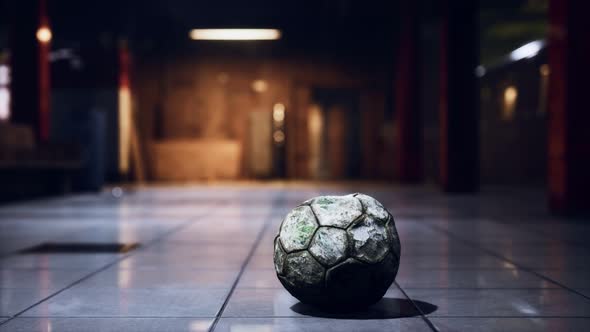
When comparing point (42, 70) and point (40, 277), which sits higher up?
point (42, 70)

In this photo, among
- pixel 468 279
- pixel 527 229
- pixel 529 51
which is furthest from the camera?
pixel 529 51

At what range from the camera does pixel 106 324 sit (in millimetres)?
3438

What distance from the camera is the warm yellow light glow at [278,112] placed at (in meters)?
25.8

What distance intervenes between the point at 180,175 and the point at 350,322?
860 inches

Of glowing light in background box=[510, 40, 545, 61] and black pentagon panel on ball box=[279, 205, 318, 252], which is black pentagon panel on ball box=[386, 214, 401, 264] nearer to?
black pentagon panel on ball box=[279, 205, 318, 252]

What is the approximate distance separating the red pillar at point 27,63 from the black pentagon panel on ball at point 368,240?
13.6 metres

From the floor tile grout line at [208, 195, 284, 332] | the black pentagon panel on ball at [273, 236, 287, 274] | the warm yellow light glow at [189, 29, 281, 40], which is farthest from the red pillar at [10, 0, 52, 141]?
the black pentagon panel on ball at [273, 236, 287, 274]

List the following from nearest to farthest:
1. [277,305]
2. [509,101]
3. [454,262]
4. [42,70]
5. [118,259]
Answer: [277,305]
[454,262]
[118,259]
[42,70]
[509,101]

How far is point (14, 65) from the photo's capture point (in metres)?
15.5

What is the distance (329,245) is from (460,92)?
13273mm

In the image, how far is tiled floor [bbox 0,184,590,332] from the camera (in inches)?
138

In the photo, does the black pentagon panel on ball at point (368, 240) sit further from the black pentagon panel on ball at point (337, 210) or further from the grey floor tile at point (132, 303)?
the grey floor tile at point (132, 303)

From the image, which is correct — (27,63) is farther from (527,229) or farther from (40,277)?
(527,229)

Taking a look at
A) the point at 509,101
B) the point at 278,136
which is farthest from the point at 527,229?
the point at 278,136
